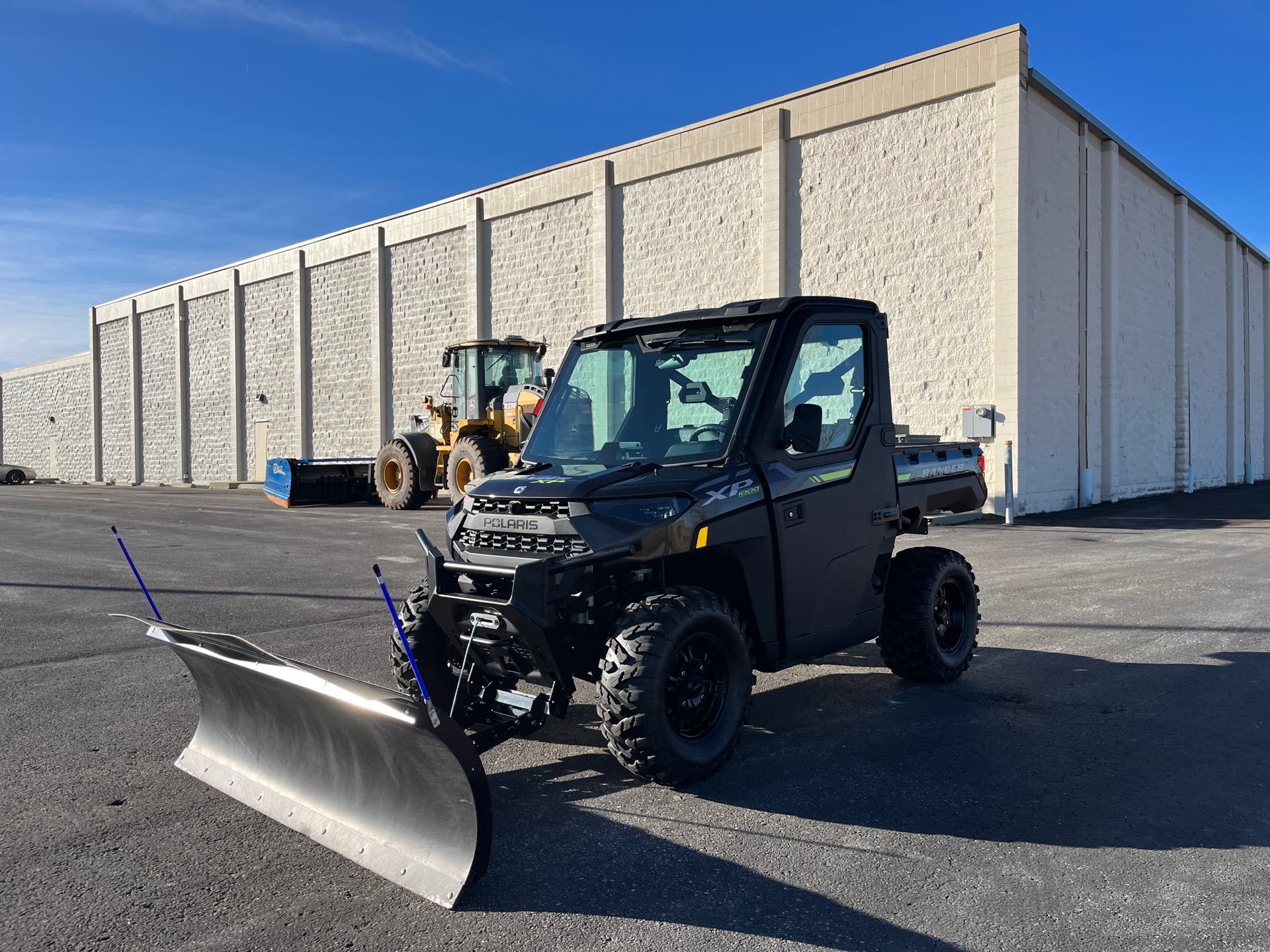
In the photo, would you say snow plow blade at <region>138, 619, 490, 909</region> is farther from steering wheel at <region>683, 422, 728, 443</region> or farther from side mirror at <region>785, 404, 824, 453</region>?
side mirror at <region>785, 404, 824, 453</region>

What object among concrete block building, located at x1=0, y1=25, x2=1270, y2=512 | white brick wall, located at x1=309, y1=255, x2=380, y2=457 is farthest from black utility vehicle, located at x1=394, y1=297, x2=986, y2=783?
white brick wall, located at x1=309, y1=255, x2=380, y2=457

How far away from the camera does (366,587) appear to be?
10.8 meters

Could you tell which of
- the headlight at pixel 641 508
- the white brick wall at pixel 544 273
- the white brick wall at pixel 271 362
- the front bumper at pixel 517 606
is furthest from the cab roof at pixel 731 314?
the white brick wall at pixel 271 362

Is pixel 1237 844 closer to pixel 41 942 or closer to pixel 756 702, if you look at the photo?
pixel 756 702

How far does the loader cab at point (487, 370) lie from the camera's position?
2283cm

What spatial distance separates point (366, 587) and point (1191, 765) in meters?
8.42

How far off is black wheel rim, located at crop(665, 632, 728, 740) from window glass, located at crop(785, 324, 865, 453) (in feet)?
4.05

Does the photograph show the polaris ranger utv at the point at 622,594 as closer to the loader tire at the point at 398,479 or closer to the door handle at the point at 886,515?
the door handle at the point at 886,515

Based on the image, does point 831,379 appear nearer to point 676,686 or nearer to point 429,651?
point 676,686

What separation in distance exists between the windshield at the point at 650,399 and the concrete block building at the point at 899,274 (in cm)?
1588

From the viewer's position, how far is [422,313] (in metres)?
33.3

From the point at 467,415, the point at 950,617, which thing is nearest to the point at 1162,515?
the point at 467,415

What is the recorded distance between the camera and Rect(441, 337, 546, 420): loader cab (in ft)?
74.9

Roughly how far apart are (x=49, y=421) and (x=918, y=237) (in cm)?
5641
